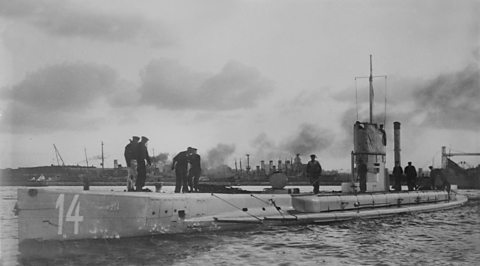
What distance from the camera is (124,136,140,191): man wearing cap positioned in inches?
680

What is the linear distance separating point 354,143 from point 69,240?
656 inches

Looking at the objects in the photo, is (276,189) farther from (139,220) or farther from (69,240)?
(69,240)

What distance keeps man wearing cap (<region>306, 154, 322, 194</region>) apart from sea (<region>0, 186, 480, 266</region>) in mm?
3491

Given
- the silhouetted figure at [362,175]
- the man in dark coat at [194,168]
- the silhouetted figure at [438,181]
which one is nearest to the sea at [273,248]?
the man in dark coat at [194,168]

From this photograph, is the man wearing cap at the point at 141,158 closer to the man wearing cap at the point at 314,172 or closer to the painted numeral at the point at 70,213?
the painted numeral at the point at 70,213

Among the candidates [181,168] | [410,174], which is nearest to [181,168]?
[181,168]

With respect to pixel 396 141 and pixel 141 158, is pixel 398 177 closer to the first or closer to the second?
pixel 396 141

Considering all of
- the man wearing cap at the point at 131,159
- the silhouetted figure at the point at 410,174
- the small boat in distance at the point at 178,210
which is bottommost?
the small boat in distance at the point at 178,210

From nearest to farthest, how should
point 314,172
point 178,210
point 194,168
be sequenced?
1. point 178,210
2. point 194,168
3. point 314,172

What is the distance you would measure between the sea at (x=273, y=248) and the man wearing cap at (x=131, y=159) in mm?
2471

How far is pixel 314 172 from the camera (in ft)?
77.8

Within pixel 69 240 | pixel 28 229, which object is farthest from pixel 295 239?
pixel 28 229

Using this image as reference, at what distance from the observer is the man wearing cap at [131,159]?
56.6 feet

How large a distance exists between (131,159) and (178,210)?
2.45 meters
